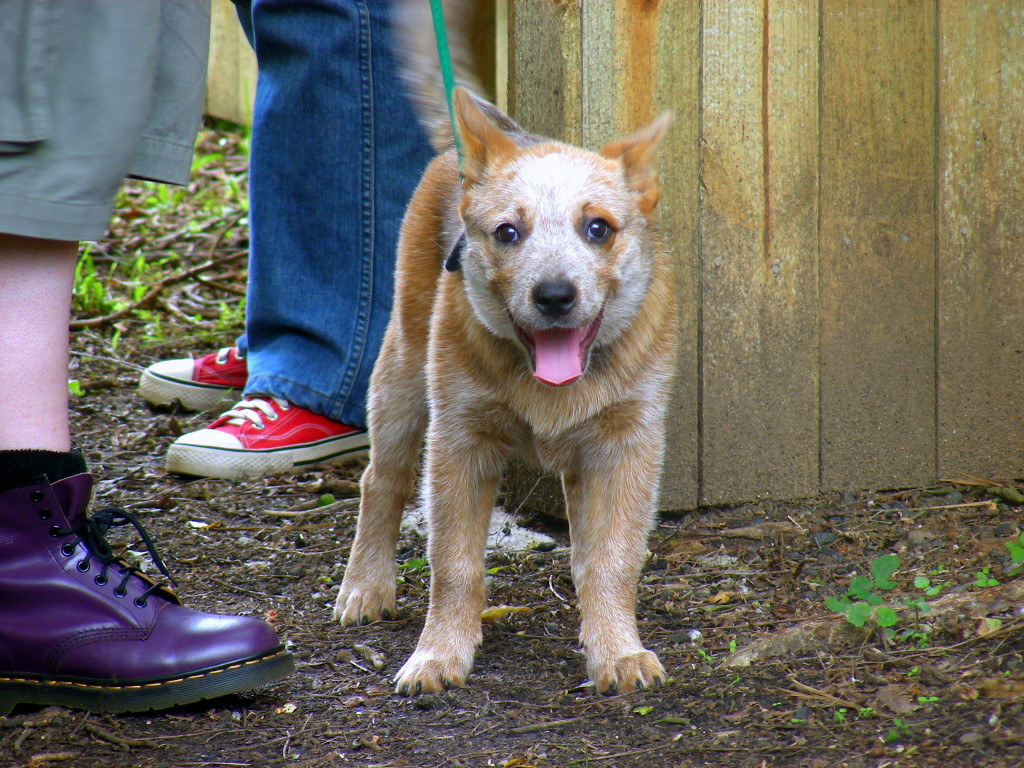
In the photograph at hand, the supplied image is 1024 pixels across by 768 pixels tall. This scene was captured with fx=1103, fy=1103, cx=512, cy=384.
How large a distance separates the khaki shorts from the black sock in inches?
17.5

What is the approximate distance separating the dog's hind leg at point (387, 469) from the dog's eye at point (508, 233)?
23.3 inches

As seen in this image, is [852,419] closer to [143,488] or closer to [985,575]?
[985,575]

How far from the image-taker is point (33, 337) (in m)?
2.11

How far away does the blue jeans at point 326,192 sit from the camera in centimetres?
372

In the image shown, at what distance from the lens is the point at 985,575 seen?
2473 mm

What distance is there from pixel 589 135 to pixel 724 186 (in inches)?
16.6

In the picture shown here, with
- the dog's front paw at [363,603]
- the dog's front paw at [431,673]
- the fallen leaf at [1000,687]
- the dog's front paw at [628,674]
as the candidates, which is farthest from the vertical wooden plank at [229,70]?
the fallen leaf at [1000,687]

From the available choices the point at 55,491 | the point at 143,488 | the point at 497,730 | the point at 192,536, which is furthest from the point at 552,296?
the point at 143,488

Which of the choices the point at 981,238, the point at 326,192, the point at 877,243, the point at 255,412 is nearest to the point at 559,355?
the point at 877,243

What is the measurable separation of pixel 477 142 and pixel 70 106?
3.09ft

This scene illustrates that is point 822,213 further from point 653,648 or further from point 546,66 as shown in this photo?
point 653,648

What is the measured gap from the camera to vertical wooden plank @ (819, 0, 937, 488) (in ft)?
10.3

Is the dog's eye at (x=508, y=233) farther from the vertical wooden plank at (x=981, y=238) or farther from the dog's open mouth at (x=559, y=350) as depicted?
the vertical wooden plank at (x=981, y=238)

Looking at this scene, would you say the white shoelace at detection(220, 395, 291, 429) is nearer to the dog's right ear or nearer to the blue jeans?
the blue jeans
